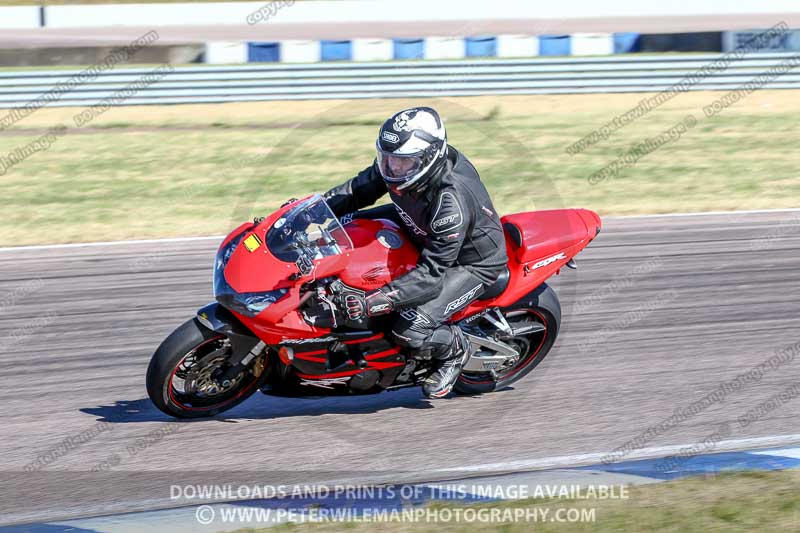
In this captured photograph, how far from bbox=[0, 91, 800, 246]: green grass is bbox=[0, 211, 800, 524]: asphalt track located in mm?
2387

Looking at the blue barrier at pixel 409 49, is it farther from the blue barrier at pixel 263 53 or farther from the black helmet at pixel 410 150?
the black helmet at pixel 410 150

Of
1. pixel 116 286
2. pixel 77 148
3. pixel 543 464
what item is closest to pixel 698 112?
pixel 77 148

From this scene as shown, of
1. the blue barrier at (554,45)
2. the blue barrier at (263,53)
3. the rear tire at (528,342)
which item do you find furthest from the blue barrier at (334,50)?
the rear tire at (528,342)

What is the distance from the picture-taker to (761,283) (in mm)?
9344

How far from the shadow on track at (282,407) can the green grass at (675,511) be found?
170 centimetres

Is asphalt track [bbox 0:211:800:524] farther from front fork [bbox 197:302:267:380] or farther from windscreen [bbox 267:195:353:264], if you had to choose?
windscreen [bbox 267:195:353:264]

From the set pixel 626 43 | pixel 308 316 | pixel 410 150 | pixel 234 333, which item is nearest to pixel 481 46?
pixel 626 43

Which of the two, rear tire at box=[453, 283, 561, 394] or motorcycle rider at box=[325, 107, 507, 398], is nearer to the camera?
motorcycle rider at box=[325, 107, 507, 398]

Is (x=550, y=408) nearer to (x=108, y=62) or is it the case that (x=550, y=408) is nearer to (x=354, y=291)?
→ (x=354, y=291)

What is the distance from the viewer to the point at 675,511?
16.0 ft

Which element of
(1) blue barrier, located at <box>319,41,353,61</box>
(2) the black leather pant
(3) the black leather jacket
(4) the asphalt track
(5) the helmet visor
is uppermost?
(5) the helmet visor

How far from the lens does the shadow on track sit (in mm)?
6379

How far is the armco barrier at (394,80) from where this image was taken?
58.6ft

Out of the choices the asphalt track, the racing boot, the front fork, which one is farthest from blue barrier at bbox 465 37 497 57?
the front fork
